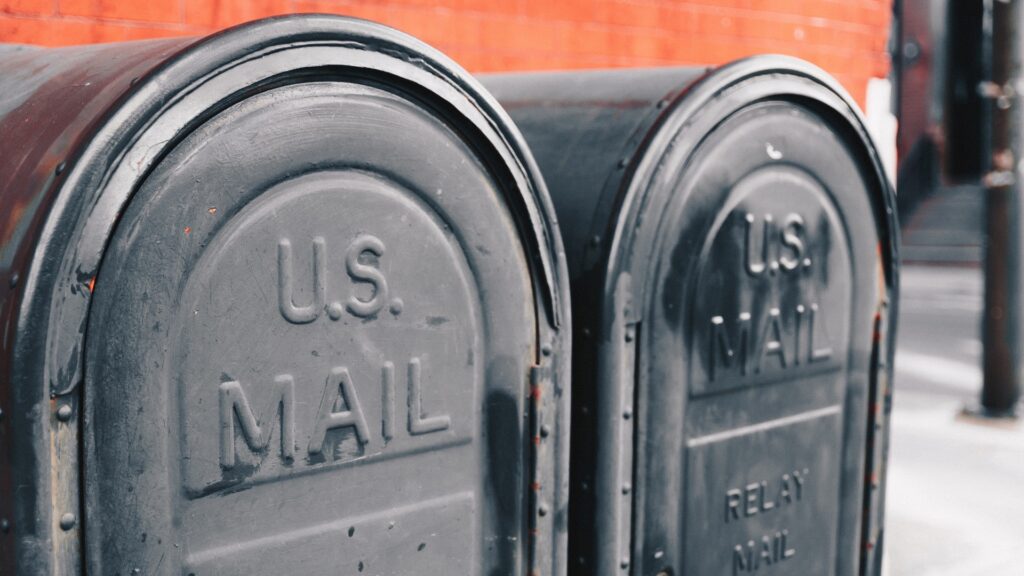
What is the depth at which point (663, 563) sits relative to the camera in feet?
6.86

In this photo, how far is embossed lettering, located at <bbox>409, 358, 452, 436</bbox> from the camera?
1.65 metres

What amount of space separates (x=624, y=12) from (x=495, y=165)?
180 cm

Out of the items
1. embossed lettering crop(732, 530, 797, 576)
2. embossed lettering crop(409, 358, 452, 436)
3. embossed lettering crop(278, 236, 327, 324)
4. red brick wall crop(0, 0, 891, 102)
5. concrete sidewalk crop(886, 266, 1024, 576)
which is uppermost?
red brick wall crop(0, 0, 891, 102)

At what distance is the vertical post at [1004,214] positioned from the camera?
6.73 meters

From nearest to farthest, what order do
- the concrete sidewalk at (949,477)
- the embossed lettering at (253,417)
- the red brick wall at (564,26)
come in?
1. the embossed lettering at (253,417)
2. the red brick wall at (564,26)
3. the concrete sidewalk at (949,477)

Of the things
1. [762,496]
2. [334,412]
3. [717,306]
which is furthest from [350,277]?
[762,496]

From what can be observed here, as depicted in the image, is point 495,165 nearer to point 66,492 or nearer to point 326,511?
point 326,511

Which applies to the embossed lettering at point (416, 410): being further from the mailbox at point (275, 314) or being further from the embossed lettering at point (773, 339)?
the embossed lettering at point (773, 339)

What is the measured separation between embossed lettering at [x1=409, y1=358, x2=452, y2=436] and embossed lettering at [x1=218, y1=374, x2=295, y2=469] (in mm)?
211

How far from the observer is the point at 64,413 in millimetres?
1261

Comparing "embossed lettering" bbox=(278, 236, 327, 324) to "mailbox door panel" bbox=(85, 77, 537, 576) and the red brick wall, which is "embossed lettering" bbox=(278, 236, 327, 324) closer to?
"mailbox door panel" bbox=(85, 77, 537, 576)

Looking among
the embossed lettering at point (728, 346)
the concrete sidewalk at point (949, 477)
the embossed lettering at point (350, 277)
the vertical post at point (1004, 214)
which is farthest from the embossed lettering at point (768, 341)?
the vertical post at point (1004, 214)

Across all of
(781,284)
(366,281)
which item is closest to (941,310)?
(781,284)

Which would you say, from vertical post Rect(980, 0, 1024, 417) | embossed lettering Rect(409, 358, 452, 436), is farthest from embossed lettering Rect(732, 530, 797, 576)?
vertical post Rect(980, 0, 1024, 417)
